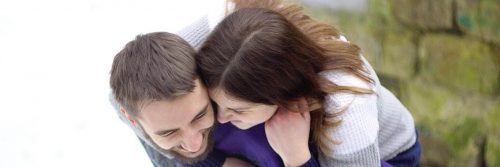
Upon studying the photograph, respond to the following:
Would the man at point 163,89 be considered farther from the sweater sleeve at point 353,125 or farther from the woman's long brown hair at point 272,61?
the sweater sleeve at point 353,125

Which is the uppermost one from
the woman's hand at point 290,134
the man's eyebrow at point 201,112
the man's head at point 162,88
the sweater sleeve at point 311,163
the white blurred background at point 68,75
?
the man's head at point 162,88

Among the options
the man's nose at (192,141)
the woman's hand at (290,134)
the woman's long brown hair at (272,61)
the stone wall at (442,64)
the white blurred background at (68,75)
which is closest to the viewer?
the woman's long brown hair at (272,61)

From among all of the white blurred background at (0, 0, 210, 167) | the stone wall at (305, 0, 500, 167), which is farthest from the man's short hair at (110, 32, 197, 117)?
the white blurred background at (0, 0, 210, 167)

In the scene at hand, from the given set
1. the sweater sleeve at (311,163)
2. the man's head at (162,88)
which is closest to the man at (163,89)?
the man's head at (162,88)

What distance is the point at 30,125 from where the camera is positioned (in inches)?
128

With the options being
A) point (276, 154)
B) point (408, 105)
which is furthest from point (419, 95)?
point (276, 154)

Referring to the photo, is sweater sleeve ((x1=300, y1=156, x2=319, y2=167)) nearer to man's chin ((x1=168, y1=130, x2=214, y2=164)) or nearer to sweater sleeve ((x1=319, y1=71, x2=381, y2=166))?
sweater sleeve ((x1=319, y1=71, x2=381, y2=166))

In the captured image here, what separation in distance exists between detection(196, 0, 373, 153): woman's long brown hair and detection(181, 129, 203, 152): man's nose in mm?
Result: 127

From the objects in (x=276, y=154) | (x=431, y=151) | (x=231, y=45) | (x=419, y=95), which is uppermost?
(x=231, y=45)

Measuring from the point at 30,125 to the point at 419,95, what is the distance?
1.42 metres

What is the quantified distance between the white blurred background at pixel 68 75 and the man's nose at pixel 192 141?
1.17m

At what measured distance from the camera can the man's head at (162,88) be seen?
1.79 metres

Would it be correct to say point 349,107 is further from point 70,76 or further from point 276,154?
point 70,76

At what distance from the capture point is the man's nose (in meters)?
1.89
